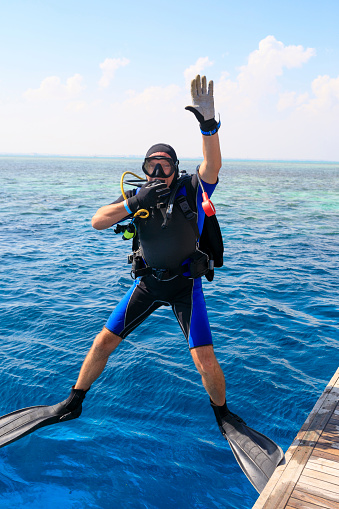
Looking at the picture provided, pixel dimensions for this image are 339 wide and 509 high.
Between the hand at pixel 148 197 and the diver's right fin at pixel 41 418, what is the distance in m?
2.13

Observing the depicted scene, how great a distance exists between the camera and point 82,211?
23.6m

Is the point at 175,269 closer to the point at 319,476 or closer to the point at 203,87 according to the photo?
the point at 203,87

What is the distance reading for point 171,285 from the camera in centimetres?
A: 438

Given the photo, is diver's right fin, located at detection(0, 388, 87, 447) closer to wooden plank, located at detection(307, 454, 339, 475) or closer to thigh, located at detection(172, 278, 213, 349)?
thigh, located at detection(172, 278, 213, 349)

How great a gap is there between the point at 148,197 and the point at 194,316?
50.9 inches

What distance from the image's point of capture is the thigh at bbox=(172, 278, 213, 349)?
4.14 metres

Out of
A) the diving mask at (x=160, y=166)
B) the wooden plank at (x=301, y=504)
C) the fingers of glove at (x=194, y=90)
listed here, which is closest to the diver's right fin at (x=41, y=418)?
the wooden plank at (x=301, y=504)

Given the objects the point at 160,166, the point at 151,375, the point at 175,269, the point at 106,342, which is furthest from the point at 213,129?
the point at 151,375

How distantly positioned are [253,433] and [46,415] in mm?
2238

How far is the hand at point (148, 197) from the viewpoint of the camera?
3.87m

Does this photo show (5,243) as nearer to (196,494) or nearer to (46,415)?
(46,415)

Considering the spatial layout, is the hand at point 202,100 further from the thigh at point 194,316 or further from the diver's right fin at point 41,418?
the diver's right fin at point 41,418

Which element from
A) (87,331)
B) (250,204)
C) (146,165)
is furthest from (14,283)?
(250,204)

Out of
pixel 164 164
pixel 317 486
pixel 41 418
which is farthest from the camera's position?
pixel 41 418
